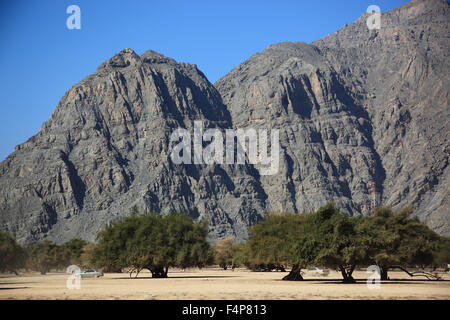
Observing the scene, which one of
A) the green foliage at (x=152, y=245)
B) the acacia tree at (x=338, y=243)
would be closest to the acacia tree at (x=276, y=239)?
the acacia tree at (x=338, y=243)

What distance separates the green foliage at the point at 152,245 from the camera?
7269 cm

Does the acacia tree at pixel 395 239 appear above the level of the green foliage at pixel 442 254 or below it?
above

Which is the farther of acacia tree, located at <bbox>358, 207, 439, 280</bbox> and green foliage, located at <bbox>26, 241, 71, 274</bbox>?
green foliage, located at <bbox>26, 241, 71, 274</bbox>

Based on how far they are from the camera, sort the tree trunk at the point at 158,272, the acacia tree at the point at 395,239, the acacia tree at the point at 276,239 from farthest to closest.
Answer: the tree trunk at the point at 158,272 → the acacia tree at the point at 276,239 → the acacia tree at the point at 395,239

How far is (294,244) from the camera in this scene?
56.7 meters

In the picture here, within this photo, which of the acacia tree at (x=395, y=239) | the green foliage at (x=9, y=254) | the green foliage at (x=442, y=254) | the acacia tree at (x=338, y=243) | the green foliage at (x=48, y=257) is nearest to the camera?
the acacia tree at (x=338, y=243)

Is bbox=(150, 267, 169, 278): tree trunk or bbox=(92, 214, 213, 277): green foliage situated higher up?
bbox=(92, 214, 213, 277): green foliage

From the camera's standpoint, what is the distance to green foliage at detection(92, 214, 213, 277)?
72.7 meters

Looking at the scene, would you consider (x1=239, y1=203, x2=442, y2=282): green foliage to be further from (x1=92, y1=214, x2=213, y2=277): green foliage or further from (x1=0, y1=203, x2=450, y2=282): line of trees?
(x1=92, y1=214, x2=213, y2=277): green foliage

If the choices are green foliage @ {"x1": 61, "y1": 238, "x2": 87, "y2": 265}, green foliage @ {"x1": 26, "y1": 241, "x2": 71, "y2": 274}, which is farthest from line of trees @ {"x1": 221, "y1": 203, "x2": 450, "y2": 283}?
green foliage @ {"x1": 26, "y1": 241, "x2": 71, "y2": 274}

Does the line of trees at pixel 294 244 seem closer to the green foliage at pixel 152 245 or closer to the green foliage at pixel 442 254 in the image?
the green foliage at pixel 152 245

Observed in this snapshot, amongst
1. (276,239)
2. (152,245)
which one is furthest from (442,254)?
(152,245)
